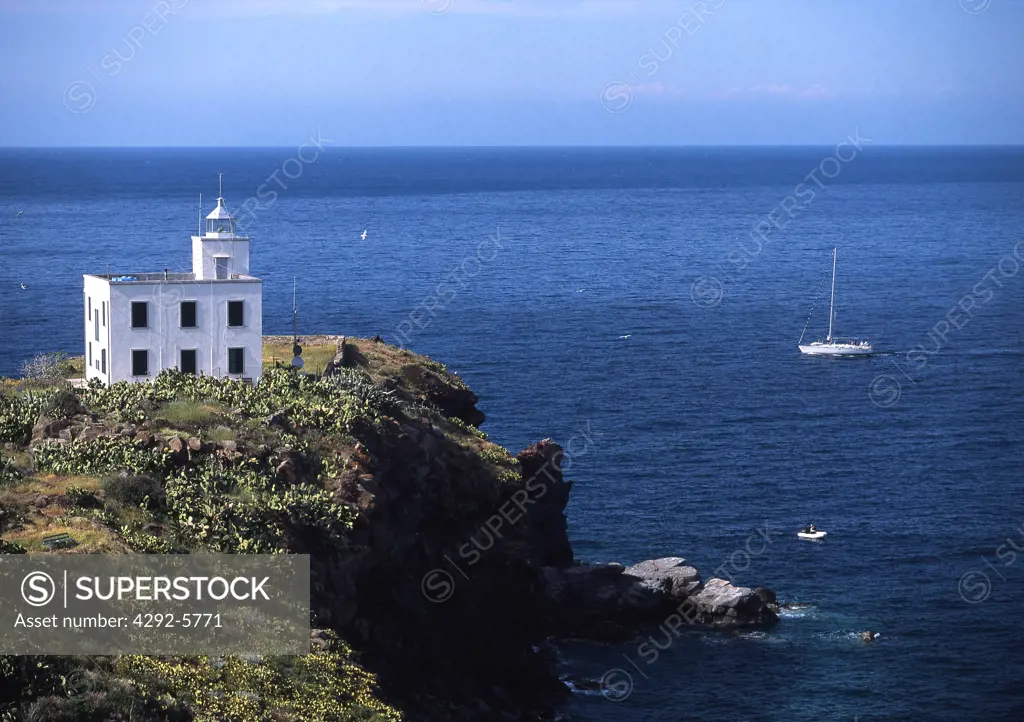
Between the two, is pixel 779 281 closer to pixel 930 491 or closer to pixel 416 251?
Answer: pixel 416 251

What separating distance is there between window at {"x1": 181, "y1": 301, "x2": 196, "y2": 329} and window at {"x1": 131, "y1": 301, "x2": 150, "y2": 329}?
4.92ft

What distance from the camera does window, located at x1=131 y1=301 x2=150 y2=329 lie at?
186ft

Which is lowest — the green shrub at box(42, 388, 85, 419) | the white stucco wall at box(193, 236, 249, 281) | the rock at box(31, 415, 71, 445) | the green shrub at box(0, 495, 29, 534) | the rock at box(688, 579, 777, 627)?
the rock at box(688, 579, 777, 627)

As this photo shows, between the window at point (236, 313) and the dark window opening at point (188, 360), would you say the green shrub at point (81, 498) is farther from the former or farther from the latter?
the window at point (236, 313)

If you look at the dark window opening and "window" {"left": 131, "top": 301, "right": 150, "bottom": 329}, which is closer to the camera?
"window" {"left": 131, "top": 301, "right": 150, "bottom": 329}

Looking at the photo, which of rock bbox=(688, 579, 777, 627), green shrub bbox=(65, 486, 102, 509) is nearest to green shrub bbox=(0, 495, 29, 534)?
green shrub bbox=(65, 486, 102, 509)

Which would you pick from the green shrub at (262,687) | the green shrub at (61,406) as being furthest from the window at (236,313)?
the green shrub at (262,687)

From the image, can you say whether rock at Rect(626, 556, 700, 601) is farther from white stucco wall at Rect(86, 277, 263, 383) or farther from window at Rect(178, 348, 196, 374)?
window at Rect(178, 348, 196, 374)

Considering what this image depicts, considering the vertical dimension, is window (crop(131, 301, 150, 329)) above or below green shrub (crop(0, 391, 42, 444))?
above

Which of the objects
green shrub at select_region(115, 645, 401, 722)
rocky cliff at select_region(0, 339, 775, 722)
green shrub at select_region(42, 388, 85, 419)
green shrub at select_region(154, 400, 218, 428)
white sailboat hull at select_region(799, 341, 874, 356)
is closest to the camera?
green shrub at select_region(115, 645, 401, 722)

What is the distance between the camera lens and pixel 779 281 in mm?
168250

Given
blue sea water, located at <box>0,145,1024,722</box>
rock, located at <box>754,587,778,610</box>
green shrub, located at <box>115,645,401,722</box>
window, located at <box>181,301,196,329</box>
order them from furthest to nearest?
rock, located at <box>754,587,778,610</box> → blue sea water, located at <box>0,145,1024,722</box> → window, located at <box>181,301,196,329</box> → green shrub, located at <box>115,645,401,722</box>

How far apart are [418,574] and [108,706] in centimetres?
2329

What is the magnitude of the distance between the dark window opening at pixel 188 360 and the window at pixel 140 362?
1485mm
